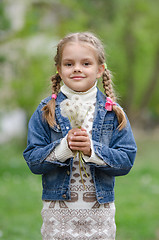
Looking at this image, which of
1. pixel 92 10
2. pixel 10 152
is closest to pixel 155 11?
pixel 92 10

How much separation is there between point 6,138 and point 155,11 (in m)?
8.35

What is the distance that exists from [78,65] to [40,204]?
4.65 meters

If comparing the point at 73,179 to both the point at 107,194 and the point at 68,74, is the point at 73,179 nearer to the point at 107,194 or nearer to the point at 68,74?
the point at 107,194

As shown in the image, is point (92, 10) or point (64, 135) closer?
point (64, 135)

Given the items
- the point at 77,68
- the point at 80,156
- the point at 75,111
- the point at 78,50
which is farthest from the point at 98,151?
the point at 78,50

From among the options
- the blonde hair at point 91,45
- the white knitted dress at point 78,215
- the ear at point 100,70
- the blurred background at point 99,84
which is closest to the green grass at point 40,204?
the blurred background at point 99,84

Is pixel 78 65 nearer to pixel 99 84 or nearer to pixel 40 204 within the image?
pixel 99 84

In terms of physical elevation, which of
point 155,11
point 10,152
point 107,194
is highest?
point 155,11

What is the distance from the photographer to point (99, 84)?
11.1 ft

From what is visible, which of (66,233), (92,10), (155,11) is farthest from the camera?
(155,11)

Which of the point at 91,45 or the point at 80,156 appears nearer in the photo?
the point at 80,156

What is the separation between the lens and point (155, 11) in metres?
18.3

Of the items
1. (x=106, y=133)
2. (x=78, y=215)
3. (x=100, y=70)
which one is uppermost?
(x=100, y=70)

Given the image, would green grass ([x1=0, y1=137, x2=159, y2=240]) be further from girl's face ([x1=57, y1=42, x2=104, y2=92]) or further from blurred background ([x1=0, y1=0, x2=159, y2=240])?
girl's face ([x1=57, y1=42, x2=104, y2=92])
